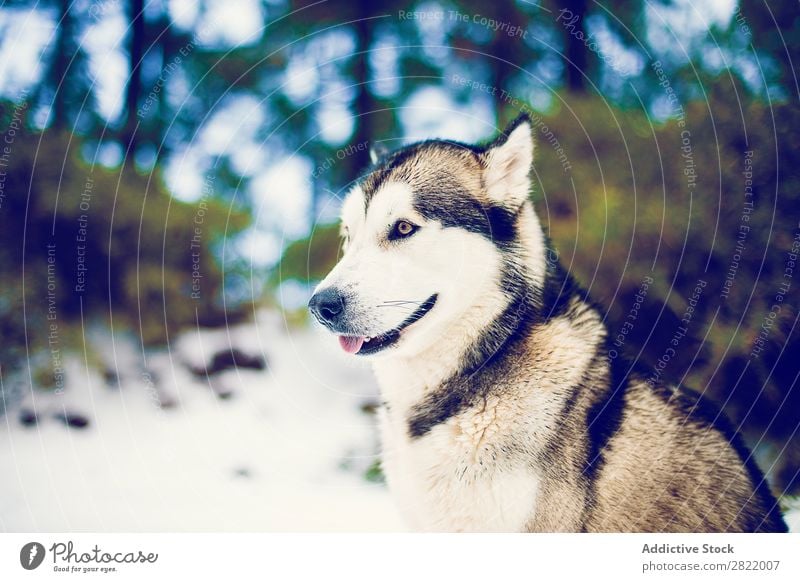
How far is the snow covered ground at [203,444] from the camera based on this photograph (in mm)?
2953

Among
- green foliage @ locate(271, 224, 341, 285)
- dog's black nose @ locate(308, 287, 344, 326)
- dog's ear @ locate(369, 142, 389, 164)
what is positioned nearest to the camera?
dog's black nose @ locate(308, 287, 344, 326)

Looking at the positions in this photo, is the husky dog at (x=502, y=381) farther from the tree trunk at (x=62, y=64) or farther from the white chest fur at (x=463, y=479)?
the tree trunk at (x=62, y=64)

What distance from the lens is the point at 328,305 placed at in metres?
2.25

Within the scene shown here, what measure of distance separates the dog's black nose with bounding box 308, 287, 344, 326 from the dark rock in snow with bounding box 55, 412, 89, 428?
1.65m

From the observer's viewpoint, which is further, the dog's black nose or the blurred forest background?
the blurred forest background

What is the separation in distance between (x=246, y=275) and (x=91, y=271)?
0.80 m

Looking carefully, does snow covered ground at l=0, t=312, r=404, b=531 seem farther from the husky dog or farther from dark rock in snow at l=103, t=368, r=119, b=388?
the husky dog

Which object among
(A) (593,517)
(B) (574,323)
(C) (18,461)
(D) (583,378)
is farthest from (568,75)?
(C) (18,461)

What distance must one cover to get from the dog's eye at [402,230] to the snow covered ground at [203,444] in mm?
644

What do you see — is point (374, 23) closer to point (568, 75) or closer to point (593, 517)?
point (568, 75)

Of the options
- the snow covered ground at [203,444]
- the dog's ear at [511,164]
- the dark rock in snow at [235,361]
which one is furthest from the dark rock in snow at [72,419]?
the dog's ear at [511,164]

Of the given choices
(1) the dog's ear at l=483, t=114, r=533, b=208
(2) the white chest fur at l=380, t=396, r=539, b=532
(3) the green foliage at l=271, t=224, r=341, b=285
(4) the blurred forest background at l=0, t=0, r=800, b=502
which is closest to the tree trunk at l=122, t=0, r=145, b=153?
(4) the blurred forest background at l=0, t=0, r=800, b=502

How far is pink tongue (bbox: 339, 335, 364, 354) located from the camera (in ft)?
8.08

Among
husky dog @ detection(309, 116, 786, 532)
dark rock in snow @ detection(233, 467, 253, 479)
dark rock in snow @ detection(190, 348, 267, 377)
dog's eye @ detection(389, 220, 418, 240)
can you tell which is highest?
dog's eye @ detection(389, 220, 418, 240)
